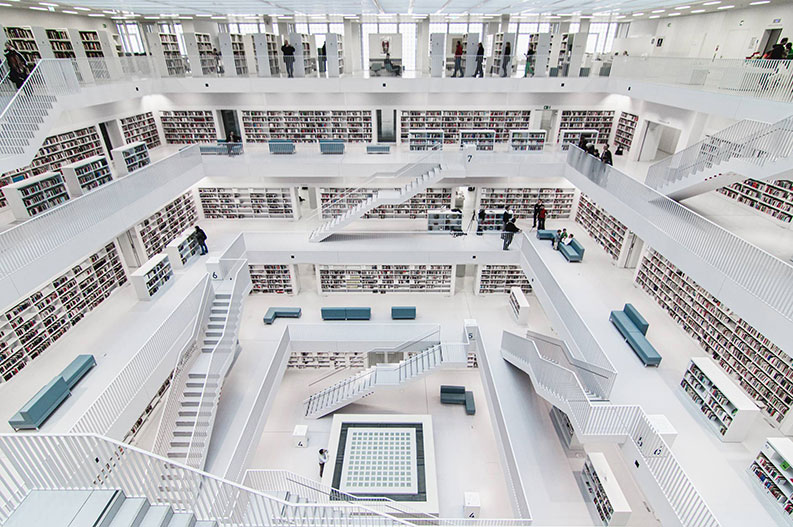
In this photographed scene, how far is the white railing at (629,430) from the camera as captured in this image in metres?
5.61

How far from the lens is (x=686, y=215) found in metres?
8.81

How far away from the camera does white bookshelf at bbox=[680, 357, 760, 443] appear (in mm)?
6973

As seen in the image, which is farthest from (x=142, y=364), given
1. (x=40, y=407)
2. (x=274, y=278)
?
(x=274, y=278)

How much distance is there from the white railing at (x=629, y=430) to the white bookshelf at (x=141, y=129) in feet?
52.1

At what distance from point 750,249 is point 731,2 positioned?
9643mm

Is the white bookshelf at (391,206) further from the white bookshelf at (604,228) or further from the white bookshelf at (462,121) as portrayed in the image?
the white bookshelf at (604,228)

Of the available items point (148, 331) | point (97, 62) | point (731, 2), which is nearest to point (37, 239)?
point (148, 331)

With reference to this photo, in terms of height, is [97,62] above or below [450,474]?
above

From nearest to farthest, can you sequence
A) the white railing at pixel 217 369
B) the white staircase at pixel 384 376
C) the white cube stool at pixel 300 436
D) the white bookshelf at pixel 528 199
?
the white railing at pixel 217 369
the white cube stool at pixel 300 436
the white staircase at pixel 384 376
the white bookshelf at pixel 528 199

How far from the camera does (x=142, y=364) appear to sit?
322 inches

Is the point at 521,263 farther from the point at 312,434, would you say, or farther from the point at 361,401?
the point at 312,434

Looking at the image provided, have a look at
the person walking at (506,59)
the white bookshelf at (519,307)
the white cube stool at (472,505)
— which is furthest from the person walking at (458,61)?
the white cube stool at (472,505)

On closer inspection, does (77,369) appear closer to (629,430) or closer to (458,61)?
(629,430)

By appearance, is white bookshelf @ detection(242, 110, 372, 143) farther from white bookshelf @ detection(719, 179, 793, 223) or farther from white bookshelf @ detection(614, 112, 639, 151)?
white bookshelf @ detection(719, 179, 793, 223)
